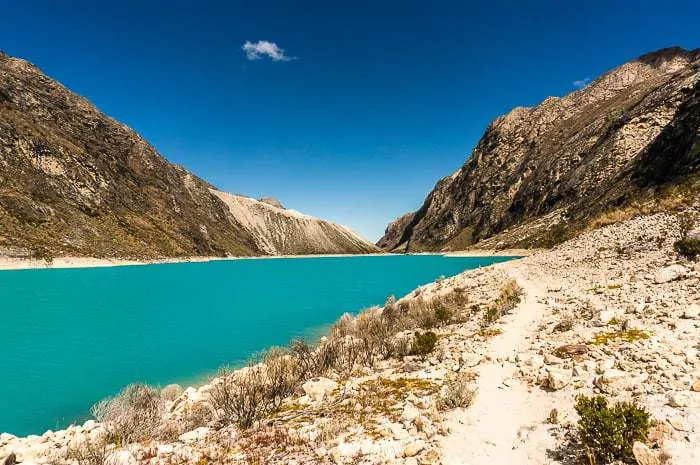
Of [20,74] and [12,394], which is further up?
[20,74]

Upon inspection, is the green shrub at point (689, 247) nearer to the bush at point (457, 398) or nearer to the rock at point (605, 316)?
the rock at point (605, 316)

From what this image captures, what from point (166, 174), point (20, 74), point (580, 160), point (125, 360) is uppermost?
point (20, 74)

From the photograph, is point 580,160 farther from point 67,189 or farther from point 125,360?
point 67,189

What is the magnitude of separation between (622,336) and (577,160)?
11981 centimetres

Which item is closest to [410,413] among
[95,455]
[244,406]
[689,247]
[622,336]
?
[244,406]

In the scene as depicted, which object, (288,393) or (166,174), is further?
(166,174)

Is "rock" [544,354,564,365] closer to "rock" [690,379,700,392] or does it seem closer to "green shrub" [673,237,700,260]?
"rock" [690,379,700,392]

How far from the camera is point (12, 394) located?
14672 mm

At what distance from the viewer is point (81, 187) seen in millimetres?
108125

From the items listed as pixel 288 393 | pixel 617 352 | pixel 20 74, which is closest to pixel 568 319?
pixel 617 352

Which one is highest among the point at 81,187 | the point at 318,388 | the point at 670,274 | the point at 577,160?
the point at 81,187

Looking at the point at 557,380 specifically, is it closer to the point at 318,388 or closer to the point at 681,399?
the point at 681,399

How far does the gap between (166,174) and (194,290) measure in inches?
4816

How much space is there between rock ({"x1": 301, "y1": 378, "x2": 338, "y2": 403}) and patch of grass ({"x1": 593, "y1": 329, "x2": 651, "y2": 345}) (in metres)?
6.54
